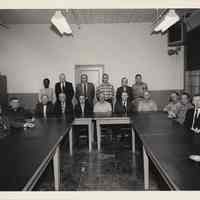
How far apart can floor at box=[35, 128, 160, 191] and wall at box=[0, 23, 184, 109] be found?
2728 millimetres

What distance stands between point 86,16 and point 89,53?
3.92ft

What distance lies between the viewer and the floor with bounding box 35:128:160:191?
3.28 meters

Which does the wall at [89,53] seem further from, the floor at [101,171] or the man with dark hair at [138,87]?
the floor at [101,171]

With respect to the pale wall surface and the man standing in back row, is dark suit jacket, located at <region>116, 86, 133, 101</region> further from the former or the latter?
the pale wall surface

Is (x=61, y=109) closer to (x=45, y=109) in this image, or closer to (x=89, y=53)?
(x=45, y=109)

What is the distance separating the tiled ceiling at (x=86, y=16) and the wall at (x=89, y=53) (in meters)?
0.29

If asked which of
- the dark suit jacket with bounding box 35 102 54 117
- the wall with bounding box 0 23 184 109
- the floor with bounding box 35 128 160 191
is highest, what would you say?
the wall with bounding box 0 23 184 109

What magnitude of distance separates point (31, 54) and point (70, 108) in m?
2.30

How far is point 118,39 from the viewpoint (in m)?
7.33

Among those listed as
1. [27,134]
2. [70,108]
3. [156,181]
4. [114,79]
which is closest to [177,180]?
[156,181]

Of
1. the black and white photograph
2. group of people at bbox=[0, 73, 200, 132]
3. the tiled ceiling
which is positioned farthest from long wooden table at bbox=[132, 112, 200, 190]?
the tiled ceiling

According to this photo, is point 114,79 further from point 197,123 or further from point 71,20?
point 197,123

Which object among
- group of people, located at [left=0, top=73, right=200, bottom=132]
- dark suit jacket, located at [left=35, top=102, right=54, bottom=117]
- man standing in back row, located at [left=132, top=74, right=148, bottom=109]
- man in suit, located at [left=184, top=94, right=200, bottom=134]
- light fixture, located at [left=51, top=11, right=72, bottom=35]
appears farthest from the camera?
man standing in back row, located at [left=132, top=74, right=148, bottom=109]

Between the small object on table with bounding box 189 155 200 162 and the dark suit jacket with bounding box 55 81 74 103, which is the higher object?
the dark suit jacket with bounding box 55 81 74 103
